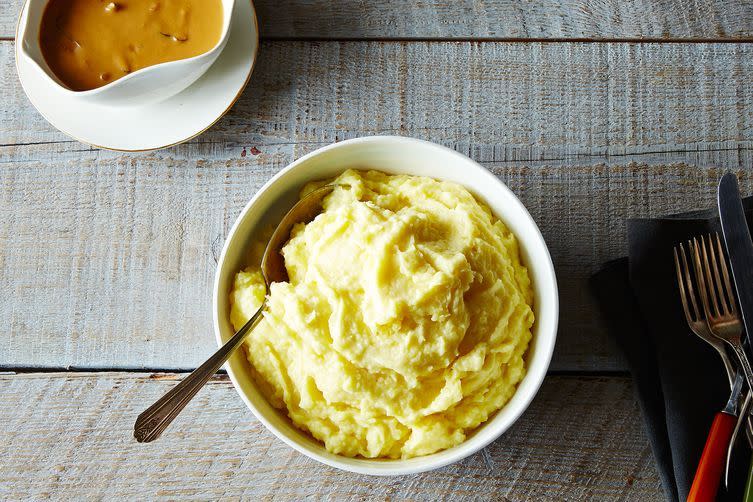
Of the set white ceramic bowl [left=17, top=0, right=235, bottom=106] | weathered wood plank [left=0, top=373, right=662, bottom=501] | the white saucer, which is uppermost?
white ceramic bowl [left=17, top=0, right=235, bottom=106]

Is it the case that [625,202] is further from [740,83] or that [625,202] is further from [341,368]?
[341,368]

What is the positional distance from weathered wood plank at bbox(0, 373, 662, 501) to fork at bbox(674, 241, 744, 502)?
0.25m

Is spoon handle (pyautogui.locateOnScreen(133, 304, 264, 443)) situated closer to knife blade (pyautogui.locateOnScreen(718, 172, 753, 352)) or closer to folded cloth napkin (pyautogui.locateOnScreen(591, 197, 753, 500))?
folded cloth napkin (pyautogui.locateOnScreen(591, 197, 753, 500))

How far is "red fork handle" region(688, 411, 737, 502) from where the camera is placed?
176 centimetres

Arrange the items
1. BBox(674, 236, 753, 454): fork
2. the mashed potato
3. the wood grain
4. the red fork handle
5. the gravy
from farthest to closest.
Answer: the wood grain → the gravy → BBox(674, 236, 753, 454): fork → the red fork handle → the mashed potato

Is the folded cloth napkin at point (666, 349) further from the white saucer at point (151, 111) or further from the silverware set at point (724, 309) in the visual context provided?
the white saucer at point (151, 111)

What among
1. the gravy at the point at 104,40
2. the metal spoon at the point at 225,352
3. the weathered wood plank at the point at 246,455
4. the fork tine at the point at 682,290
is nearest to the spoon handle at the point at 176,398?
the metal spoon at the point at 225,352

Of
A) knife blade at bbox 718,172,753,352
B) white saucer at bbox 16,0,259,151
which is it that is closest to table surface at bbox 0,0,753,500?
white saucer at bbox 16,0,259,151

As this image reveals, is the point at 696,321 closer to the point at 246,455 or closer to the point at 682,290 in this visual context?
the point at 682,290

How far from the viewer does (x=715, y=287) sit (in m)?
1.90

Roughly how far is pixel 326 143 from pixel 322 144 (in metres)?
0.01

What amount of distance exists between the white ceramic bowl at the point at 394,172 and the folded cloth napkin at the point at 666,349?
1.21 ft

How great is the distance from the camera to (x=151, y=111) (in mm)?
2076

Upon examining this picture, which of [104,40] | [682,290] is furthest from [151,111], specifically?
[682,290]
